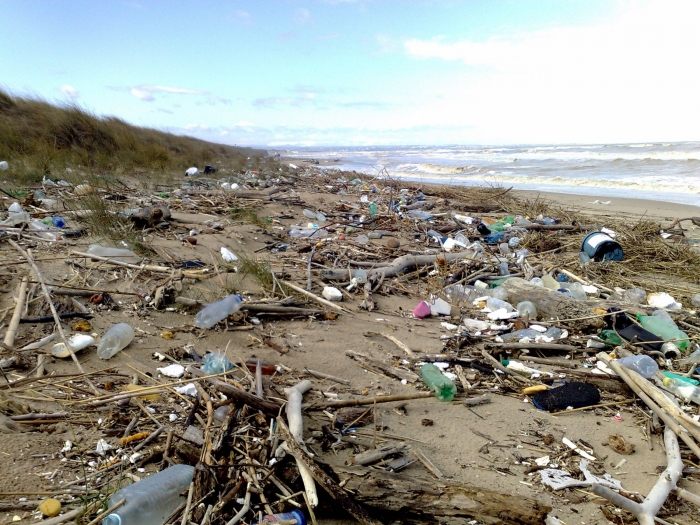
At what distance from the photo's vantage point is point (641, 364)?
262 cm

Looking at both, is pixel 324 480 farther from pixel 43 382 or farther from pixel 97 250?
pixel 97 250

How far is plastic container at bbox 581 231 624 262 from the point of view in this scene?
4.85 meters

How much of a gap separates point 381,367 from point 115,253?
2415 mm

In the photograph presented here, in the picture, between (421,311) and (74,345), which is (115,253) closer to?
(74,345)

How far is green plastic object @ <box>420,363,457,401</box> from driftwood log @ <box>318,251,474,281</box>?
1.64 m

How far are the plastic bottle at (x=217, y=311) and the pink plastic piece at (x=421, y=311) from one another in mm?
1382

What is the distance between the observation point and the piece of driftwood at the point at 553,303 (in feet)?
10.6

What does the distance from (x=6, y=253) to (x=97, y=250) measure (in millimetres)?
604

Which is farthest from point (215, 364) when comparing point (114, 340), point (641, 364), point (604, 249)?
point (604, 249)

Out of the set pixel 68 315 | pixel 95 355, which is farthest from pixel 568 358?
pixel 68 315

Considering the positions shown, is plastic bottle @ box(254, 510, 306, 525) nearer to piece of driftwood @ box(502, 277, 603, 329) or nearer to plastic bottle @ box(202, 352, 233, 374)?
plastic bottle @ box(202, 352, 233, 374)

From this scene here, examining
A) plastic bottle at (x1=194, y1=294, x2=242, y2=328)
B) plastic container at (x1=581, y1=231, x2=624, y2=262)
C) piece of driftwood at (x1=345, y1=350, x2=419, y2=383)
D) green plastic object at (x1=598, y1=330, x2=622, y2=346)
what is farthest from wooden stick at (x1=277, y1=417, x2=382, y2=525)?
plastic container at (x1=581, y1=231, x2=624, y2=262)

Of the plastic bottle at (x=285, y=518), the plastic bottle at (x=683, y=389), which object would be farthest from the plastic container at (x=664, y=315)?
the plastic bottle at (x=285, y=518)

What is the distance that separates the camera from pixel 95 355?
7.84 ft
